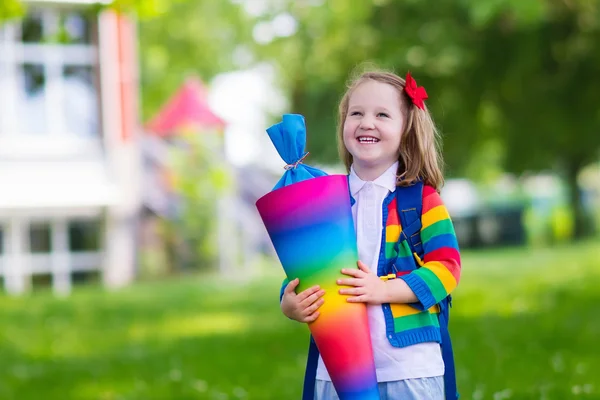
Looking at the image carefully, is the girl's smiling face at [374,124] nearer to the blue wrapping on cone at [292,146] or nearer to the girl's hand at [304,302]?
the blue wrapping on cone at [292,146]

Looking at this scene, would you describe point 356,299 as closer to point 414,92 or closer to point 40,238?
point 414,92

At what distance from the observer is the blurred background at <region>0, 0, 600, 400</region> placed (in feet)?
23.1


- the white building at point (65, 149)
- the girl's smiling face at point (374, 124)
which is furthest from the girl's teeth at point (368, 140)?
the white building at point (65, 149)

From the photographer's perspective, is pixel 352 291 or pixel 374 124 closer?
pixel 352 291

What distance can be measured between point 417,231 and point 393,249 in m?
0.09

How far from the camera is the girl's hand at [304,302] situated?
8.94 ft

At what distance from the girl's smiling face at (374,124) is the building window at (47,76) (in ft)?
55.6

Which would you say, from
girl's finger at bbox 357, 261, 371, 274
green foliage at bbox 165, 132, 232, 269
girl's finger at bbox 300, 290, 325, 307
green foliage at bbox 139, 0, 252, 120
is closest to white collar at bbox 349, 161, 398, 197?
girl's finger at bbox 357, 261, 371, 274

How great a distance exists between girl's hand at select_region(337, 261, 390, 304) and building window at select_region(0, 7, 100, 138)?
1719cm

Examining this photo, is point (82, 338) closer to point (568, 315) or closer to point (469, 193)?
point (568, 315)

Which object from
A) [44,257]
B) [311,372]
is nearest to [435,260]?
[311,372]

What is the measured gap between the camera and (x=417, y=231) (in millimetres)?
2828

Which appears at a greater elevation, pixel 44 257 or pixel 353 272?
pixel 353 272

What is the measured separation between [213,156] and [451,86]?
31.7ft
